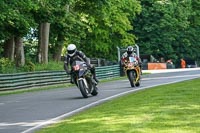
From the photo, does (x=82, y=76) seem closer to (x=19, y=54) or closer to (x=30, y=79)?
(x=30, y=79)

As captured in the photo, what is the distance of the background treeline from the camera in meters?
32.5

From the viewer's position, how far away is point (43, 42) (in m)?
36.8

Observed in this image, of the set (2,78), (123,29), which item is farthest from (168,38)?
(2,78)

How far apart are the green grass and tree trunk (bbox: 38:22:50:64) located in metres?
22.7

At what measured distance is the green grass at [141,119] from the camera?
30.7 ft

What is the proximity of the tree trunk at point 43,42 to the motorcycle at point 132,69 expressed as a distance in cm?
1463

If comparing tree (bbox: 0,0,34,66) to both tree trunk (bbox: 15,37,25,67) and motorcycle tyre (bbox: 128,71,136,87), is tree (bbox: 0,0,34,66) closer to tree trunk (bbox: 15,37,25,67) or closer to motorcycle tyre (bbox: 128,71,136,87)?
tree trunk (bbox: 15,37,25,67)

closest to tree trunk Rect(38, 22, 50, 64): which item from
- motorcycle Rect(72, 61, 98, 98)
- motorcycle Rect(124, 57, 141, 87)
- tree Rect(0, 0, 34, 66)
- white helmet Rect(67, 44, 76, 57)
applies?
tree Rect(0, 0, 34, 66)

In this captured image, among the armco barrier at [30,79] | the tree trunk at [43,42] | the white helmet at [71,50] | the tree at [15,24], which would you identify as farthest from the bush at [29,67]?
the white helmet at [71,50]

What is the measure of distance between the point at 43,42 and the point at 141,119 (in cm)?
2681

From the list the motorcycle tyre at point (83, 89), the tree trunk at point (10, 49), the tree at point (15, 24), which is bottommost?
the motorcycle tyre at point (83, 89)

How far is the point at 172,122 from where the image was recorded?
32.2 ft

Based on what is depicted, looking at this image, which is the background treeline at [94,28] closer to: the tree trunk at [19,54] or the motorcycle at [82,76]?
the tree trunk at [19,54]

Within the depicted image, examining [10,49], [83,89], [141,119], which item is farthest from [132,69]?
[10,49]
